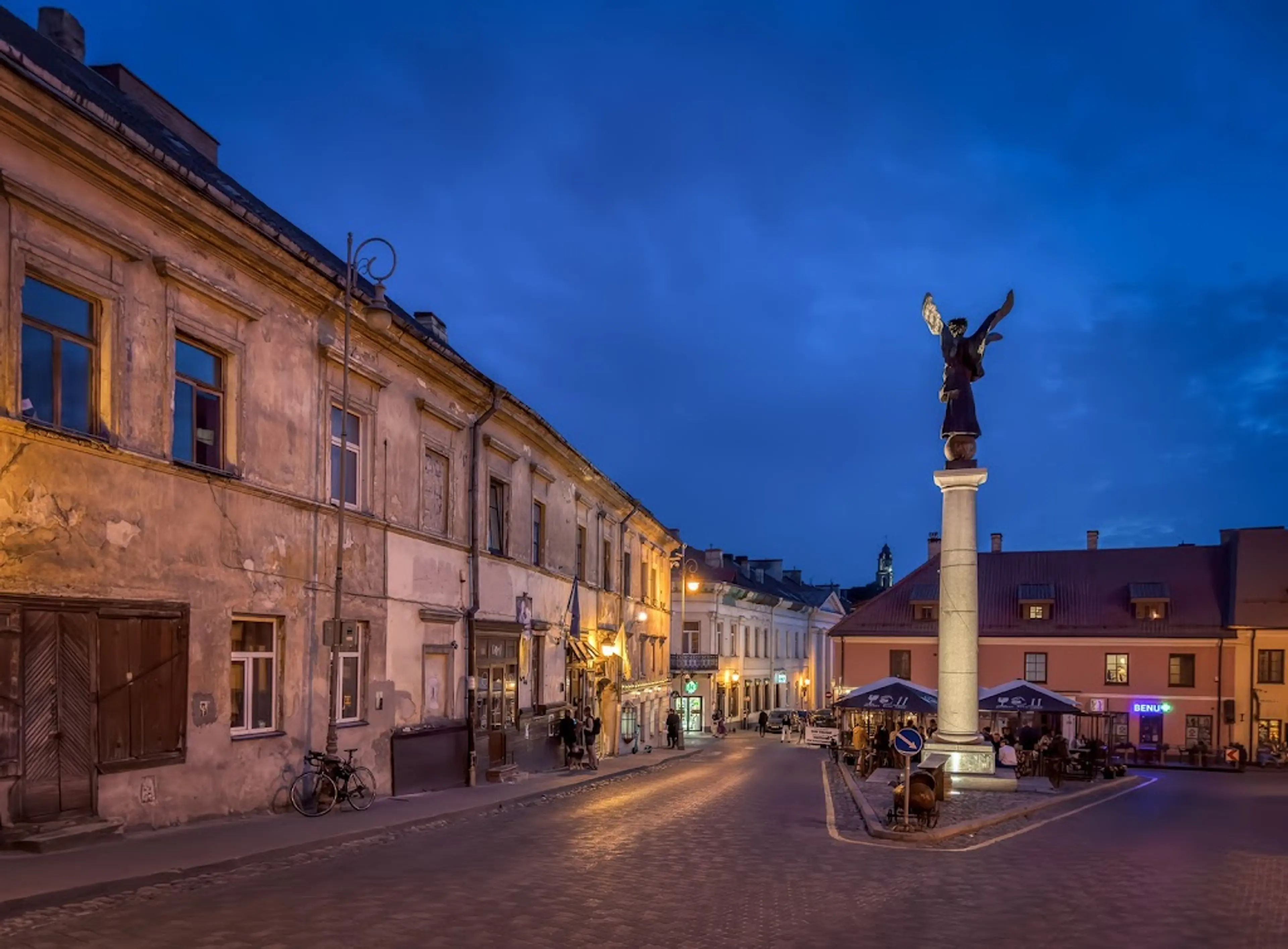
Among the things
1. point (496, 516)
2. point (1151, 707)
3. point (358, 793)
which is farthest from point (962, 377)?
point (1151, 707)

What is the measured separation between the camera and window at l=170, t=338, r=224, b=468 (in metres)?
15.2

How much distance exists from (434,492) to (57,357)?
1077cm

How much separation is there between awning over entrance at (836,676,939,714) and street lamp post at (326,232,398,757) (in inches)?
749

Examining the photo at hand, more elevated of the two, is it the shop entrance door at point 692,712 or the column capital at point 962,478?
the column capital at point 962,478

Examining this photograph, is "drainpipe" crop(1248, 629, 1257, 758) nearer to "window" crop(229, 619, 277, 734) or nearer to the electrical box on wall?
the electrical box on wall

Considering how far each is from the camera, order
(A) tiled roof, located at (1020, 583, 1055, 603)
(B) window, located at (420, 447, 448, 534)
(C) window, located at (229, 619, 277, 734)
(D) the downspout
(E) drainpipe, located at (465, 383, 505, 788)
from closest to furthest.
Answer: (C) window, located at (229, 619, 277, 734) < (B) window, located at (420, 447, 448, 534) < (E) drainpipe, located at (465, 383, 505, 788) < (D) the downspout < (A) tiled roof, located at (1020, 583, 1055, 603)

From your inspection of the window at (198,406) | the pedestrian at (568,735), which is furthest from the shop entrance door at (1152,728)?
the window at (198,406)

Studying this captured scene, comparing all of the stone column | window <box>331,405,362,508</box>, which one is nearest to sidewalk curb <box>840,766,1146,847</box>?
the stone column

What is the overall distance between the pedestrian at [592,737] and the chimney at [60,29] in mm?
20266

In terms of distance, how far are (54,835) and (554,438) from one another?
64.8 ft

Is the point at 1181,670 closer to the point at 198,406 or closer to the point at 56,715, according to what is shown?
A: the point at 198,406

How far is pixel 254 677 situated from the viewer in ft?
55.2

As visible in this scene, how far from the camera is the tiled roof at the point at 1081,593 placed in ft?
184

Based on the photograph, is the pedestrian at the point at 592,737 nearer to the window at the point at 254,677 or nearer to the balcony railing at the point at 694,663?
the window at the point at 254,677
